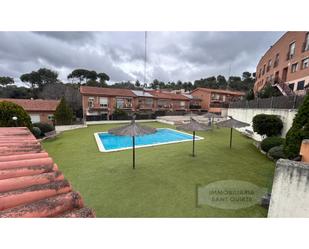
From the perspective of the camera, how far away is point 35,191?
210cm

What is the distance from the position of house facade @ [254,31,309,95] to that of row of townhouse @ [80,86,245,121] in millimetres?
15108

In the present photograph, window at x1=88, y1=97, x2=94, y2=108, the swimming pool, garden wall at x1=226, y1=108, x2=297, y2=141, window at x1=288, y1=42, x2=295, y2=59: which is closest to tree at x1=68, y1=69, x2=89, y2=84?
window at x1=88, y1=97, x2=94, y2=108

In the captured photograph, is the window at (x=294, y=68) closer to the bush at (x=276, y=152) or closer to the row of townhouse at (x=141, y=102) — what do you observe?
the bush at (x=276, y=152)

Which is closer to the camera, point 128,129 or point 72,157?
point 128,129

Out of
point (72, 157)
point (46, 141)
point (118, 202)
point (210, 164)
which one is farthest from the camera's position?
point (46, 141)

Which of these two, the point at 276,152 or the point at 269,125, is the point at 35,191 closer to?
the point at 276,152

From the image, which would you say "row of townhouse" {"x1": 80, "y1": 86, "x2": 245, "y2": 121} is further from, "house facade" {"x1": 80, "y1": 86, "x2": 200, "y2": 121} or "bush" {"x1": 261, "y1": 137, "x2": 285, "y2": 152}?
"bush" {"x1": 261, "y1": 137, "x2": 285, "y2": 152}

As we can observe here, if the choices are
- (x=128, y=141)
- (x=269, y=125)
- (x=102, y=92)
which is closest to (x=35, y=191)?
A: (x=128, y=141)

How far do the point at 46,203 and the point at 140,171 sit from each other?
6340mm

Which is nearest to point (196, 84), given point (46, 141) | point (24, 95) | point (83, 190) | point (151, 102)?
point (151, 102)

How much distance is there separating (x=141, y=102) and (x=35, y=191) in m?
34.7

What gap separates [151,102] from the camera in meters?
37.6

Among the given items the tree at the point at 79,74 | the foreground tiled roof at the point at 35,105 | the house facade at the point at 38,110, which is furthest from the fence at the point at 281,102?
the tree at the point at 79,74
